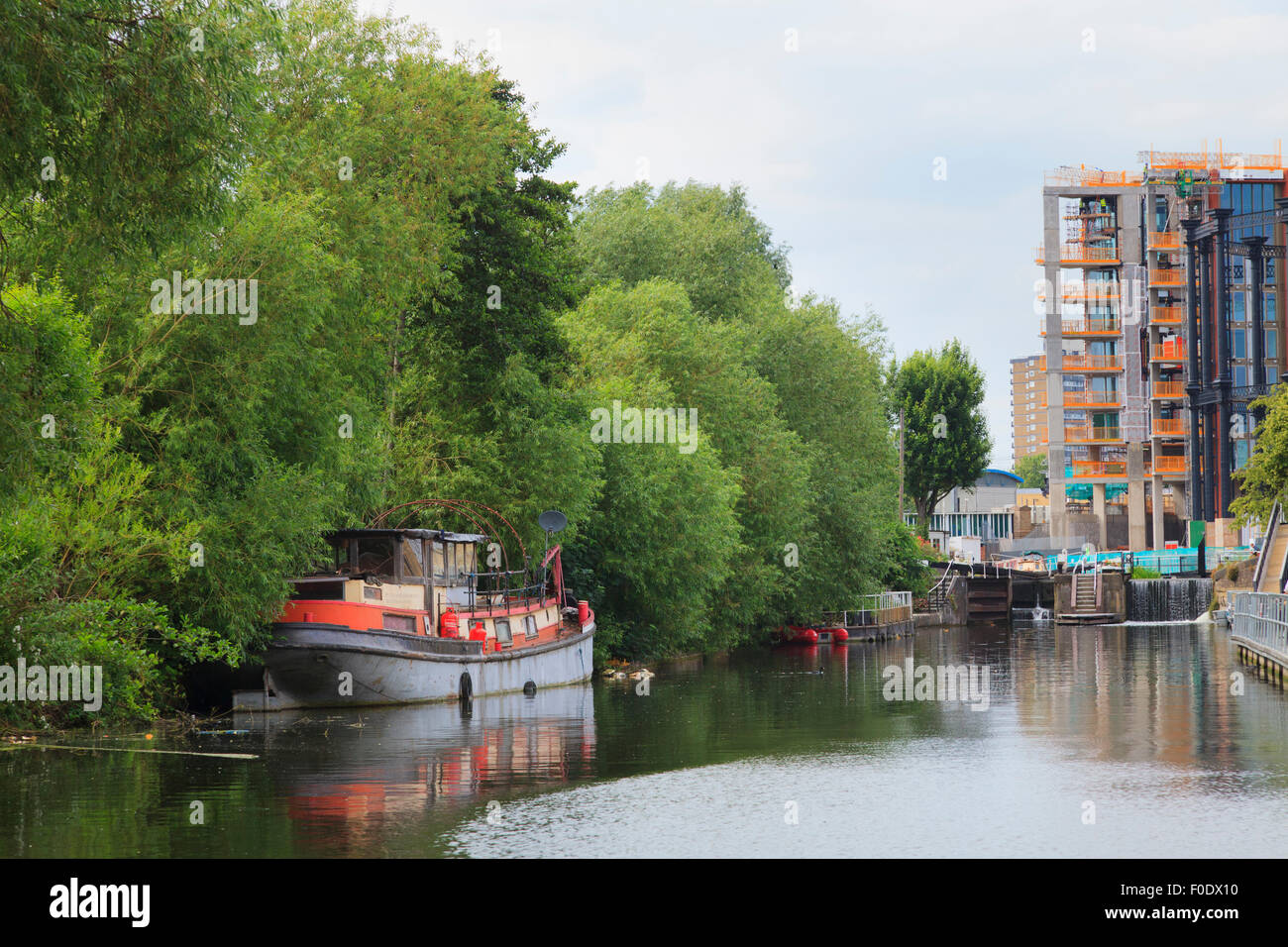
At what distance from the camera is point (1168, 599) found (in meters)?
85.7

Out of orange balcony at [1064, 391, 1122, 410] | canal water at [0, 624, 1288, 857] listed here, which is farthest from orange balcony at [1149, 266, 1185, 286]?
canal water at [0, 624, 1288, 857]

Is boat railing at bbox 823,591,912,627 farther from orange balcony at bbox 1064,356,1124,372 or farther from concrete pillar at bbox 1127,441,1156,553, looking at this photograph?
orange balcony at bbox 1064,356,1124,372

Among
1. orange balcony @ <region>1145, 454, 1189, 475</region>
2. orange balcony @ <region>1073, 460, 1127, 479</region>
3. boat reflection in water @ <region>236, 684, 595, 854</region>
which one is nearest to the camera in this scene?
boat reflection in water @ <region>236, 684, 595, 854</region>

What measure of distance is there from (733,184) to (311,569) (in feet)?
179

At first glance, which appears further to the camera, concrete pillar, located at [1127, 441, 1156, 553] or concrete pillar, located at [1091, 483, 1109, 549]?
concrete pillar, located at [1091, 483, 1109, 549]

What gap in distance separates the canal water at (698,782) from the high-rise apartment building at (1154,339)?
2498 inches

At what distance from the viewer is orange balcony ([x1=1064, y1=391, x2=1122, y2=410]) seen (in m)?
122

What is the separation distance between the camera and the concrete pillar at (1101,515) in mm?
122000

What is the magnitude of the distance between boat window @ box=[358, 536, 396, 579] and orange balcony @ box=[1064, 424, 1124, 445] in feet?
319

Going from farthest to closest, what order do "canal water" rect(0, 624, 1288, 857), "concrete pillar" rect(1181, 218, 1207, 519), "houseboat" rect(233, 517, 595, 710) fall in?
"concrete pillar" rect(1181, 218, 1207, 519) → "houseboat" rect(233, 517, 595, 710) → "canal water" rect(0, 624, 1288, 857)

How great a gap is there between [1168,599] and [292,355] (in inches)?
2656
